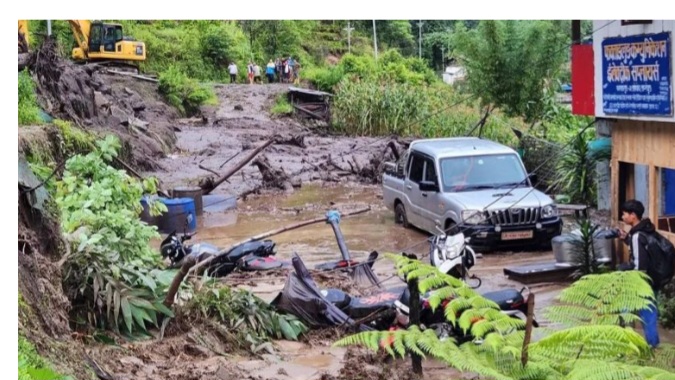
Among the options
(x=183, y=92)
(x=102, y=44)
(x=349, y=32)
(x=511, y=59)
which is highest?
(x=102, y=44)

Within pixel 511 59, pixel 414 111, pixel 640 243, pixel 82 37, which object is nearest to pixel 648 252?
pixel 640 243

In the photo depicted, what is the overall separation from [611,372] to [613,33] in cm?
449

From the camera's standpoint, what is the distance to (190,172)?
1678 cm

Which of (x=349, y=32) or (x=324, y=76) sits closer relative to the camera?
(x=349, y=32)

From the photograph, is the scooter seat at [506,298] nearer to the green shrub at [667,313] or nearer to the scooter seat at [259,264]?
the green shrub at [667,313]

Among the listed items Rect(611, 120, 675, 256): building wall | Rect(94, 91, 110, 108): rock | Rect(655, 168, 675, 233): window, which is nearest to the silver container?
Rect(611, 120, 675, 256): building wall

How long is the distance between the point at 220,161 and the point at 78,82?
3145 millimetres

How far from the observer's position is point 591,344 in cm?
460

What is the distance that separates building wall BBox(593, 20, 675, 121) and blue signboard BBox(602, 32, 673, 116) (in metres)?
0.04

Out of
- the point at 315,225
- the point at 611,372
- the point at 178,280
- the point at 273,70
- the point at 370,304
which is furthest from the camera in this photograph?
the point at 315,225

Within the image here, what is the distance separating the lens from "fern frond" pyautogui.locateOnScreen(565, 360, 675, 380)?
416 centimetres

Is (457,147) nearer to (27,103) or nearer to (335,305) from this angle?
(335,305)

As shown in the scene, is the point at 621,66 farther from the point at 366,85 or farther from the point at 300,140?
the point at 300,140
